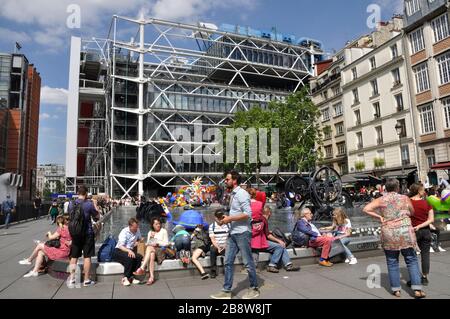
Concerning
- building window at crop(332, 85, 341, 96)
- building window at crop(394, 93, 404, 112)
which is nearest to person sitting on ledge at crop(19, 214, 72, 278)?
building window at crop(394, 93, 404, 112)

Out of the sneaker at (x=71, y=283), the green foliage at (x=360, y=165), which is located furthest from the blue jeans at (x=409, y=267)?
the green foliage at (x=360, y=165)

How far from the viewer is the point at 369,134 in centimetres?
4300

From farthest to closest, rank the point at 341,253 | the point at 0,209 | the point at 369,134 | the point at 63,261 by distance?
the point at 369,134 → the point at 0,209 → the point at 341,253 → the point at 63,261

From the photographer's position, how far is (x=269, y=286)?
6.21 meters

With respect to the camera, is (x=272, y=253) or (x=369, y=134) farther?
(x=369, y=134)

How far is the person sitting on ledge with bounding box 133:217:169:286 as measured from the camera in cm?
665

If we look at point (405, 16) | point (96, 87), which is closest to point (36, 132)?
point (96, 87)

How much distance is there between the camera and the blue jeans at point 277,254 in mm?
7324

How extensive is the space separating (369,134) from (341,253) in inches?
1509

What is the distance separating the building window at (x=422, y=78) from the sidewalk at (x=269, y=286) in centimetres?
3126

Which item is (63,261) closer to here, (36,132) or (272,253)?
(272,253)

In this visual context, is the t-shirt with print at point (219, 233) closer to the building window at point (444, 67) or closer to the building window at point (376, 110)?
the building window at point (444, 67)

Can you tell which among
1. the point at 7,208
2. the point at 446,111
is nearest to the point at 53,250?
the point at 7,208

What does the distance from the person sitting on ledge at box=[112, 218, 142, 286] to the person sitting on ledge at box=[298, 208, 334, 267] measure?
3.65 m
